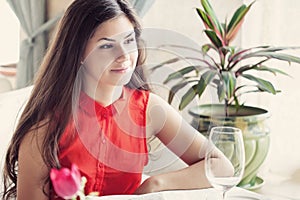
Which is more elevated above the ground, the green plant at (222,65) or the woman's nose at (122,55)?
the woman's nose at (122,55)

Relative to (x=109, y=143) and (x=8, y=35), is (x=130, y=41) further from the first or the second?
(x=8, y=35)

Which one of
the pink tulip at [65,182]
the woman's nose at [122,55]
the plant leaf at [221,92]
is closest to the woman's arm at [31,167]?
the woman's nose at [122,55]

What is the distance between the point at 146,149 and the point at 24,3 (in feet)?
5.23

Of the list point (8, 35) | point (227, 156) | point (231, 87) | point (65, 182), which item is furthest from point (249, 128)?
point (65, 182)

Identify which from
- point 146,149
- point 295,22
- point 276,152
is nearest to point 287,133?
point 276,152

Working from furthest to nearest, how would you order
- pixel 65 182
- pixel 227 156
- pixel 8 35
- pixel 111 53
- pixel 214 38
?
1. pixel 8 35
2. pixel 214 38
3. pixel 111 53
4. pixel 227 156
5. pixel 65 182

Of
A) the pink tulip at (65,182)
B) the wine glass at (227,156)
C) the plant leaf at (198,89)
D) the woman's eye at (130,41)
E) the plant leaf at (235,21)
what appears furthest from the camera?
the plant leaf at (235,21)

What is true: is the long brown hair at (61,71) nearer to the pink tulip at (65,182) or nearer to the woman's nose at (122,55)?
the woman's nose at (122,55)

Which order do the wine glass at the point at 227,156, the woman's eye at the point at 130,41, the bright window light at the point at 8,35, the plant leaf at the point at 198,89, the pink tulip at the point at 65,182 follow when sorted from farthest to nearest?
the bright window light at the point at 8,35 < the plant leaf at the point at 198,89 < the woman's eye at the point at 130,41 < the wine glass at the point at 227,156 < the pink tulip at the point at 65,182

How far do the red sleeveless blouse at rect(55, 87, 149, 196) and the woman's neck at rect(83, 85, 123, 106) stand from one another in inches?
0.6

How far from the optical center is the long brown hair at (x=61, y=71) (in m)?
1.35

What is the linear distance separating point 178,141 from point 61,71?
450 mm

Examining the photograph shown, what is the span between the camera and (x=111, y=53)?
1346mm

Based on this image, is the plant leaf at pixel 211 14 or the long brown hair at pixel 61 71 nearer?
the long brown hair at pixel 61 71
